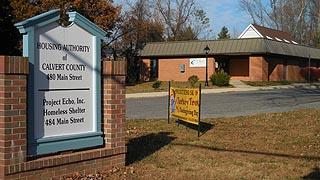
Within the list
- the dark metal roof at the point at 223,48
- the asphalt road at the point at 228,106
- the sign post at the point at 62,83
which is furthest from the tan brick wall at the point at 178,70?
the sign post at the point at 62,83

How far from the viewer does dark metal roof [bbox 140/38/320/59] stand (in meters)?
40.5

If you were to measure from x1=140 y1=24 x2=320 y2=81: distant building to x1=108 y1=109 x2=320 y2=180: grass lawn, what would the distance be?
2912 cm

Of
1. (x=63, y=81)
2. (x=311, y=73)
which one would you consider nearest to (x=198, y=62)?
(x=311, y=73)

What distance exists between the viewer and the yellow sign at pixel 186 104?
10.2 m

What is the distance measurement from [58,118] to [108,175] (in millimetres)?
1109

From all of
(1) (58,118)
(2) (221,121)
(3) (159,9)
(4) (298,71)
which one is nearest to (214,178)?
(1) (58,118)

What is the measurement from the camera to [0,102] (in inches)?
219

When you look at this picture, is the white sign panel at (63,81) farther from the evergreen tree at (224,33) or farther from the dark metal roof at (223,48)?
the evergreen tree at (224,33)

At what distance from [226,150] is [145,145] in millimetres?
1652

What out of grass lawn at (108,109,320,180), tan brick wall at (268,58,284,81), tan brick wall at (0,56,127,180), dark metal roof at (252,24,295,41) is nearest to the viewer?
tan brick wall at (0,56,127,180)

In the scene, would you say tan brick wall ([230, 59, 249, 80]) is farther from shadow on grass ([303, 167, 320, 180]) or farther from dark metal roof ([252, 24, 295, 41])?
shadow on grass ([303, 167, 320, 180])

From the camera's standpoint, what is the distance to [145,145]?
9.16m

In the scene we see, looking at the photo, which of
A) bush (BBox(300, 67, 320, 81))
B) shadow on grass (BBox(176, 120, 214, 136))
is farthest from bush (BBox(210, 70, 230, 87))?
shadow on grass (BBox(176, 120, 214, 136))

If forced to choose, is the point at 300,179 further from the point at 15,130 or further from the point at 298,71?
the point at 298,71
